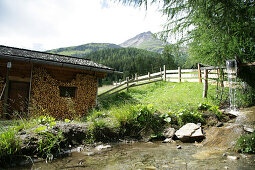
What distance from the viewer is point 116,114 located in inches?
218

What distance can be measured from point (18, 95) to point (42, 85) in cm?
132

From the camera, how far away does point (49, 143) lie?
3951mm

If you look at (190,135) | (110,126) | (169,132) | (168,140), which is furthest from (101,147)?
(190,135)

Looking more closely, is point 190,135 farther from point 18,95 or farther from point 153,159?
point 18,95

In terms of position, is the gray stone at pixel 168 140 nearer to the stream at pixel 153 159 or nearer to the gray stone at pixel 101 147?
the stream at pixel 153 159

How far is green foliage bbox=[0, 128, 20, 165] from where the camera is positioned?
3246 mm

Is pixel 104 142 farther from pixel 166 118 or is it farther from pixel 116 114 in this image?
pixel 166 118

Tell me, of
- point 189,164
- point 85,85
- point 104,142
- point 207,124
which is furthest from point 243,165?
point 85,85

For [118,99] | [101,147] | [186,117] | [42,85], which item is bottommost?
[101,147]

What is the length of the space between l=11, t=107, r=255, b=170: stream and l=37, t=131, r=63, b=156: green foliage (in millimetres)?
339

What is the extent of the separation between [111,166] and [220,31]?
348 centimetres

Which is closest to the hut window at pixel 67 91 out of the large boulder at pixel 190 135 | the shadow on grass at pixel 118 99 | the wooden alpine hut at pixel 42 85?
the wooden alpine hut at pixel 42 85

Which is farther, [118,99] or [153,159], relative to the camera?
[118,99]

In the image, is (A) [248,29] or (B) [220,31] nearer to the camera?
(B) [220,31]
